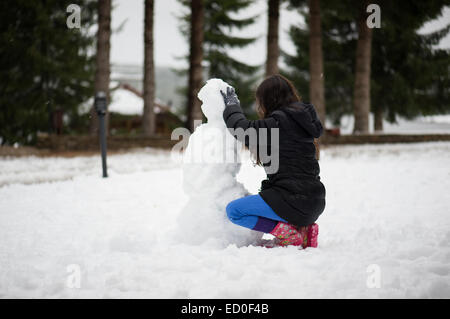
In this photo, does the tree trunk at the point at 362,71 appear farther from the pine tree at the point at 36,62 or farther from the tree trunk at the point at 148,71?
the pine tree at the point at 36,62

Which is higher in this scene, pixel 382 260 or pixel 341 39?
pixel 341 39

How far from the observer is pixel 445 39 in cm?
2064

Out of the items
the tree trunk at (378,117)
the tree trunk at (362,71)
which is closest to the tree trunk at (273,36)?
the tree trunk at (362,71)

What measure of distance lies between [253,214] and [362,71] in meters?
13.7

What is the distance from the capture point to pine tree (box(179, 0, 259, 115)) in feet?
69.8

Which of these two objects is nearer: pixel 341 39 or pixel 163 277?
pixel 163 277

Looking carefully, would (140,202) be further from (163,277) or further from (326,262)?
(326,262)

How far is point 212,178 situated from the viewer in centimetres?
301

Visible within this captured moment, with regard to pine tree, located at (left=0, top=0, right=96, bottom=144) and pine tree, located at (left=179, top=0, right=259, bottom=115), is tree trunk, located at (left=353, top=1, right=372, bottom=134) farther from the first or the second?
pine tree, located at (left=0, top=0, right=96, bottom=144)

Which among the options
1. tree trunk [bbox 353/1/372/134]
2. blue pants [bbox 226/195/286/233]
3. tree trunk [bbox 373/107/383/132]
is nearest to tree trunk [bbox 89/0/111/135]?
tree trunk [bbox 353/1/372/134]
